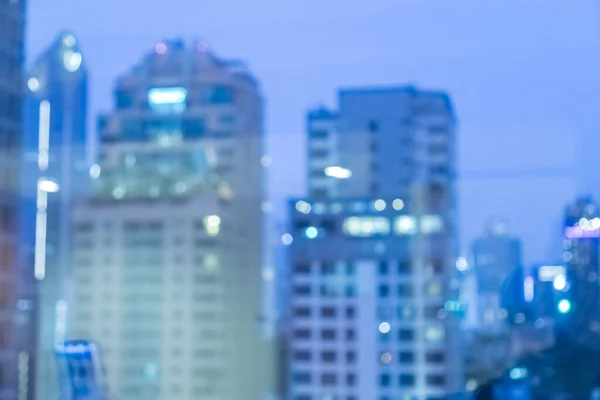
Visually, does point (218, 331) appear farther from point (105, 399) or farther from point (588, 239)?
point (588, 239)

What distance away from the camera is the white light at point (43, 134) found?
2982 mm

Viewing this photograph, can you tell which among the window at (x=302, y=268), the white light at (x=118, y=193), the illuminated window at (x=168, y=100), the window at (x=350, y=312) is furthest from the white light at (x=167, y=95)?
the window at (x=350, y=312)

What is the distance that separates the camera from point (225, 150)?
313 centimetres

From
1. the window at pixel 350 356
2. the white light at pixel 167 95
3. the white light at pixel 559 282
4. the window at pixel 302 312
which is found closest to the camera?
the white light at pixel 559 282

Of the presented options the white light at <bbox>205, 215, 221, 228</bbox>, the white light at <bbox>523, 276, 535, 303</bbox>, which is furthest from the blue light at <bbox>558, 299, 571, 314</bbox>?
the white light at <bbox>205, 215, 221, 228</bbox>

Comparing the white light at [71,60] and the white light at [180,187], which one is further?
the white light at [180,187]

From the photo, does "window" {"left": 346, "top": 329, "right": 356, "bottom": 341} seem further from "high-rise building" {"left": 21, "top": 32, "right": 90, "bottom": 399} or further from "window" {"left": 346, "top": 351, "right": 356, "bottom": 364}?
"high-rise building" {"left": 21, "top": 32, "right": 90, "bottom": 399}

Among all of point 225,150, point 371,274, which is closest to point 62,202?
point 225,150

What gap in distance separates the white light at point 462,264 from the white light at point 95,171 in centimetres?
146

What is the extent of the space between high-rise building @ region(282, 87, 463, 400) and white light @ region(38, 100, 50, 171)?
3.21ft

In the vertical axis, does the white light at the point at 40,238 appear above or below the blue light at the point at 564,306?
above

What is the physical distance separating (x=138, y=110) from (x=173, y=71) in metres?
0.24

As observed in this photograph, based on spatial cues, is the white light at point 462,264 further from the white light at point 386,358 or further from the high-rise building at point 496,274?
the white light at point 386,358

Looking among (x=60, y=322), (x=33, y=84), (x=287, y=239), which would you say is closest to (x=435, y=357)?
(x=287, y=239)
